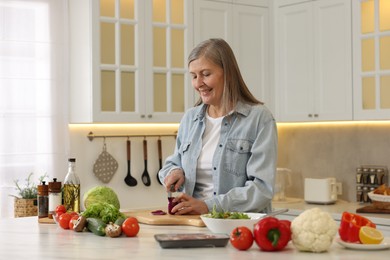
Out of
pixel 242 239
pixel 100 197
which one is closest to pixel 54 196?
pixel 100 197

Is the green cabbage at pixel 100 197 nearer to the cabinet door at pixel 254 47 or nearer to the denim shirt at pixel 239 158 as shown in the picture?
the denim shirt at pixel 239 158

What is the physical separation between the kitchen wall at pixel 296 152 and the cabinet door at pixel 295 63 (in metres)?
0.29

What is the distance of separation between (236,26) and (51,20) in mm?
1362

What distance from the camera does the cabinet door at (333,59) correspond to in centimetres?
471

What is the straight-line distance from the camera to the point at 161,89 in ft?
16.0

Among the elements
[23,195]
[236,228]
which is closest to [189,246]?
[236,228]

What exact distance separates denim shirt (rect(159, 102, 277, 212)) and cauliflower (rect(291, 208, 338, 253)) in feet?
2.30

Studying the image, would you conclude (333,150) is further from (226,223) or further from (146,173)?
(226,223)

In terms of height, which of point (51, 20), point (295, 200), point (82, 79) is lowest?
point (295, 200)

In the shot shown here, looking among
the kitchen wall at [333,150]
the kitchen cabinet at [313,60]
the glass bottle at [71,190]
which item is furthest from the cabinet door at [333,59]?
the glass bottle at [71,190]

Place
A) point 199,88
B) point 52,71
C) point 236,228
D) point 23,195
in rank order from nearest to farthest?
point 236,228, point 199,88, point 23,195, point 52,71

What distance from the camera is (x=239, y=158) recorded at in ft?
9.65

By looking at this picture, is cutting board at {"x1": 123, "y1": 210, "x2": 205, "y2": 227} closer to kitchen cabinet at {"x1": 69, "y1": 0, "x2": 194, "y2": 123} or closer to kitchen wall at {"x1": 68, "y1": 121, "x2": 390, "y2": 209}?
kitchen cabinet at {"x1": 69, "y1": 0, "x2": 194, "y2": 123}

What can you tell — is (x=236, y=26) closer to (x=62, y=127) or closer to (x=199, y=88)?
(x=62, y=127)
